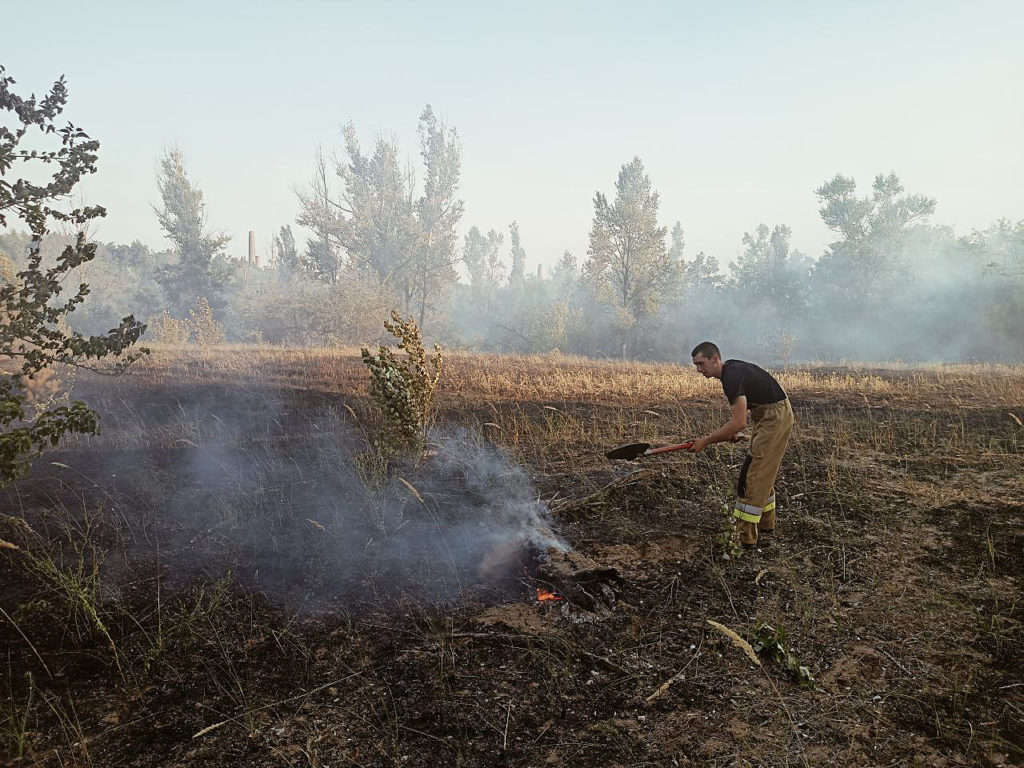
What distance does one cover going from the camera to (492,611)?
4074 mm

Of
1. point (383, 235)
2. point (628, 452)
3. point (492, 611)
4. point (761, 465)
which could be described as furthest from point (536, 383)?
point (383, 235)

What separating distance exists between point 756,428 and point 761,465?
1.20 feet

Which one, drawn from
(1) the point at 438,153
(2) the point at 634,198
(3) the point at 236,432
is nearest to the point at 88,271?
(1) the point at 438,153

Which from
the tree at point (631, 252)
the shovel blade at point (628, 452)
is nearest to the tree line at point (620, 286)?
the tree at point (631, 252)

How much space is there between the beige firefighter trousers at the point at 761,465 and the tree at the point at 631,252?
1128 inches

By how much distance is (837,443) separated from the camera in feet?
27.4

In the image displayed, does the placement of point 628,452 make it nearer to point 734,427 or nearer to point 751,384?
point 734,427

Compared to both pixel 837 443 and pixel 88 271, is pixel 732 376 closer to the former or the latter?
pixel 837 443

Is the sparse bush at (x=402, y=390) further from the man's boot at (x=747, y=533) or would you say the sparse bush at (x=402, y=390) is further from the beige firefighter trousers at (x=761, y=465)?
the man's boot at (x=747, y=533)

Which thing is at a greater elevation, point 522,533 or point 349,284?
point 349,284

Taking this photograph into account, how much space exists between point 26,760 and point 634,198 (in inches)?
1383

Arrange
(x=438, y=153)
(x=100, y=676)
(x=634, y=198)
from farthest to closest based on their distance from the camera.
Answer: (x=438, y=153) < (x=634, y=198) < (x=100, y=676)

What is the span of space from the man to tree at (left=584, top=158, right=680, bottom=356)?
28618mm

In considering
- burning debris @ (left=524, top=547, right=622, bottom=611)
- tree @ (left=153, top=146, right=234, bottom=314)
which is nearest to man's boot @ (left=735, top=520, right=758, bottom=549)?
burning debris @ (left=524, top=547, right=622, bottom=611)
